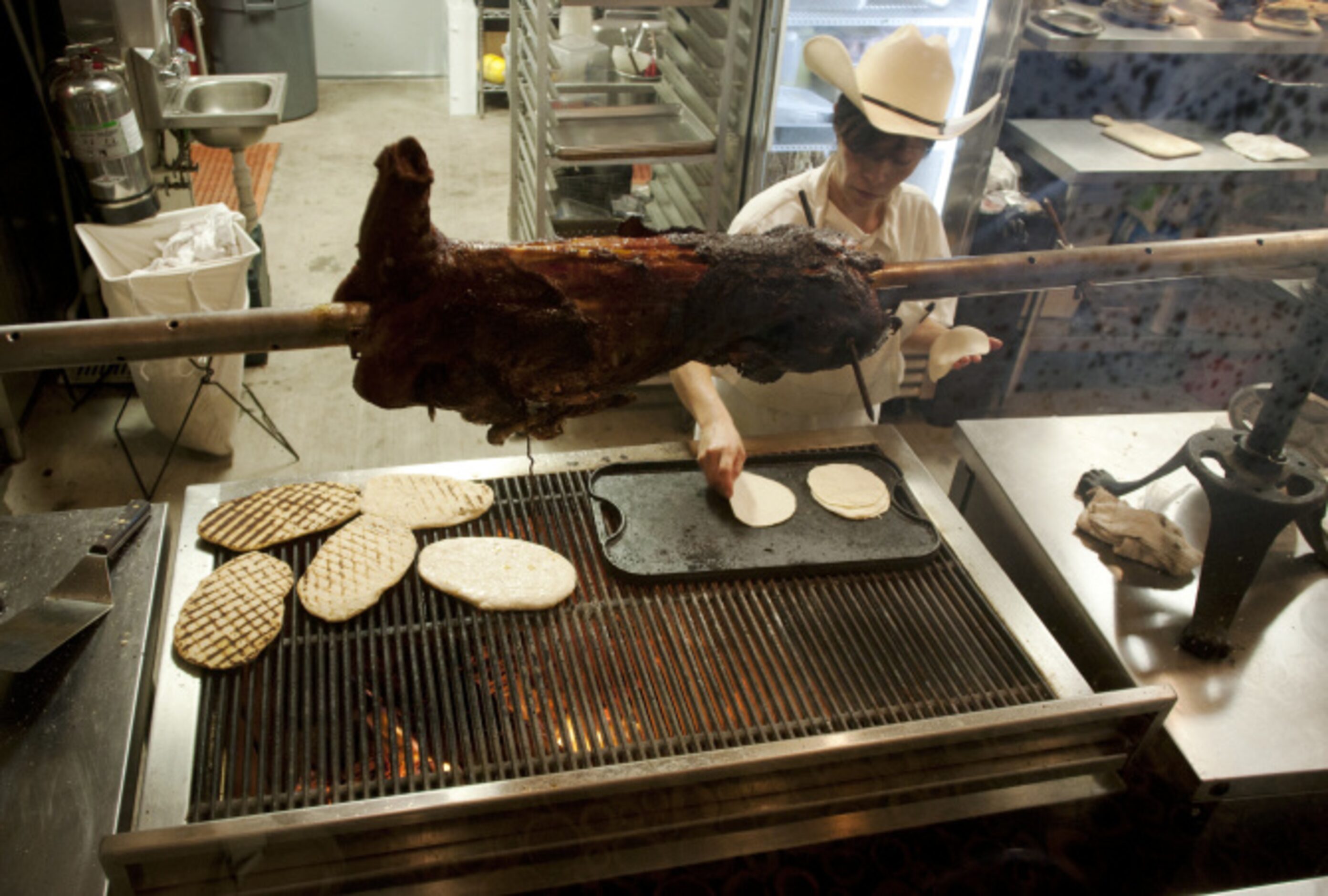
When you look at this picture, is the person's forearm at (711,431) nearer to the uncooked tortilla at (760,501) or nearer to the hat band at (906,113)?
the uncooked tortilla at (760,501)

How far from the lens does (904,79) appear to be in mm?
2357

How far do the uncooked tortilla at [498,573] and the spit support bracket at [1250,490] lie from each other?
1.49 m

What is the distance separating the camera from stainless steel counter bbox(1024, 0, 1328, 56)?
3744 mm

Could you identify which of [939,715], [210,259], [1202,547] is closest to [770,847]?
[939,715]

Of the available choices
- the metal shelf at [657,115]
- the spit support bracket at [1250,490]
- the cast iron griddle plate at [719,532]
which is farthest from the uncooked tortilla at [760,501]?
the metal shelf at [657,115]

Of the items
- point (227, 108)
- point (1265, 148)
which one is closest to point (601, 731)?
point (1265, 148)

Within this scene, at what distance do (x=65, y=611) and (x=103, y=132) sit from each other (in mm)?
2697

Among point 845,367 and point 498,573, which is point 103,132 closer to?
point 498,573

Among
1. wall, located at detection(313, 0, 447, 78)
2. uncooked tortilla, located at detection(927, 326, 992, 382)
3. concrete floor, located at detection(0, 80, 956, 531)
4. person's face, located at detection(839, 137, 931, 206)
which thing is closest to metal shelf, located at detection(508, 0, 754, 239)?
concrete floor, located at detection(0, 80, 956, 531)

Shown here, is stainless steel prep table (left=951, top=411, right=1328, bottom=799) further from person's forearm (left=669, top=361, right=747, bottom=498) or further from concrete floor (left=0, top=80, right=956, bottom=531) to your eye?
concrete floor (left=0, top=80, right=956, bottom=531)

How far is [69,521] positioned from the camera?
6.97 ft

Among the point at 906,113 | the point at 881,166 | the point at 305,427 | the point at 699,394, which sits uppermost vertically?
the point at 906,113

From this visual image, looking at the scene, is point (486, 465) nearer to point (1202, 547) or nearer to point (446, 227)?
point (1202, 547)

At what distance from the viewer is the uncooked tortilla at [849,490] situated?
2.33 meters
